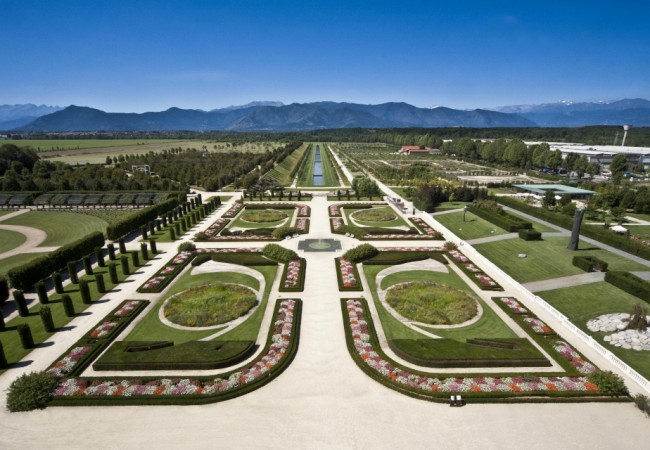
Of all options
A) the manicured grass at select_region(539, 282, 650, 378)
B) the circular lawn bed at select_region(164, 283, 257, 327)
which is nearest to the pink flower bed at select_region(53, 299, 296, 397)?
the circular lawn bed at select_region(164, 283, 257, 327)

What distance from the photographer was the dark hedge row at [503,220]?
53.0m

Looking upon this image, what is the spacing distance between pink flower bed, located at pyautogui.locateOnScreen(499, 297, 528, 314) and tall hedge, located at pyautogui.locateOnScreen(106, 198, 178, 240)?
5219 centimetres

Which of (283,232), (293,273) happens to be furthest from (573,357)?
(283,232)

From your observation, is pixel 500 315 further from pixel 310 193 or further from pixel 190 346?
pixel 310 193

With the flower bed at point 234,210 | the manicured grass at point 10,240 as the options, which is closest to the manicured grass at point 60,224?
the manicured grass at point 10,240

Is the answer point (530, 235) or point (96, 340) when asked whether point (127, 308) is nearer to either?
point (96, 340)

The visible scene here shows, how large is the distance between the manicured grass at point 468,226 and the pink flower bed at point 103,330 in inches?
1846

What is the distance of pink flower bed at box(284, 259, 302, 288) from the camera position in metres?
36.6

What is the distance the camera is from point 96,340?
27.2 metres

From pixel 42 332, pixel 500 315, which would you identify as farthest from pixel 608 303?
pixel 42 332

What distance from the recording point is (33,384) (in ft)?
70.6

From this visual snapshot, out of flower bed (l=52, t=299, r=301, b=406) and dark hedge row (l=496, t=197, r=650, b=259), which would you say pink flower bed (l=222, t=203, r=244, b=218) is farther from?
dark hedge row (l=496, t=197, r=650, b=259)

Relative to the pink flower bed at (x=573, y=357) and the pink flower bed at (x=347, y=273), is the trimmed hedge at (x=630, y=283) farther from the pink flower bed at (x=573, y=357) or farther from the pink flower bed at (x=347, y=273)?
the pink flower bed at (x=347, y=273)

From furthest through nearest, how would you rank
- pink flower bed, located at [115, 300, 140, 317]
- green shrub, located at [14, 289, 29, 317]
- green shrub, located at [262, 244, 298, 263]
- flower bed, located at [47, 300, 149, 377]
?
green shrub, located at [262, 244, 298, 263]
pink flower bed, located at [115, 300, 140, 317]
green shrub, located at [14, 289, 29, 317]
flower bed, located at [47, 300, 149, 377]
